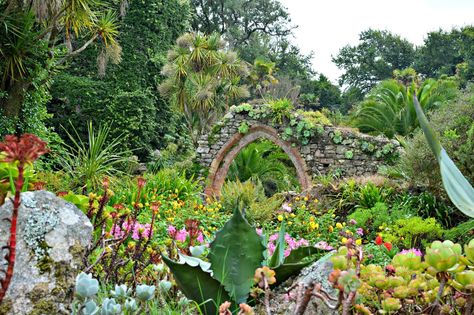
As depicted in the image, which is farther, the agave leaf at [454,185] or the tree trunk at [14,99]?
the tree trunk at [14,99]

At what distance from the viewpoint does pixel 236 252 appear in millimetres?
1478

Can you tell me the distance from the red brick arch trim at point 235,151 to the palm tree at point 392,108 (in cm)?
530

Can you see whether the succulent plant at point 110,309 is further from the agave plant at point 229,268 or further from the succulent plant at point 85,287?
the agave plant at point 229,268

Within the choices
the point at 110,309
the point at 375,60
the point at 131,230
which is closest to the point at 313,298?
the point at 110,309

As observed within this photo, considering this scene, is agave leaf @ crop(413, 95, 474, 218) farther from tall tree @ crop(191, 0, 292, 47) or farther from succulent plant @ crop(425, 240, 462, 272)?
tall tree @ crop(191, 0, 292, 47)

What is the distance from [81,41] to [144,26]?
2274 millimetres

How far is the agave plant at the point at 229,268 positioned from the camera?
1395mm

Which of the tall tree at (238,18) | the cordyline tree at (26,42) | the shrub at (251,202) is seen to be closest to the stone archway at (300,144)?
the shrub at (251,202)

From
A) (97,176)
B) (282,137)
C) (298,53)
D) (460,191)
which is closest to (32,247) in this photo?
(460,191)

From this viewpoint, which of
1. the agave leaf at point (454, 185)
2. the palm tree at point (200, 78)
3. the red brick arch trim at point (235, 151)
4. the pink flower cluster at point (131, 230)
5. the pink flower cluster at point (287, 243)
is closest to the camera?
the agave leaf at point (454, 185)

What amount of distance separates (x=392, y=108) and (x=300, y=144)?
603cm

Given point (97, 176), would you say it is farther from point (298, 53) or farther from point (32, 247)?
point (298, 53)

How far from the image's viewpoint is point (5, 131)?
10.5 meters

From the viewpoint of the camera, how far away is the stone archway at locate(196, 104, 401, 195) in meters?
12.5
